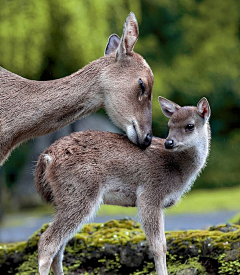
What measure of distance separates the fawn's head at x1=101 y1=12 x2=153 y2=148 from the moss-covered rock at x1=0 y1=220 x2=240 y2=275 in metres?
1.63

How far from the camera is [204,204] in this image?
2003 cm

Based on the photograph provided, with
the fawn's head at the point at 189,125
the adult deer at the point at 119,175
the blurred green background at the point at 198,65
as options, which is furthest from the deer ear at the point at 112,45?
the blurred green background at the point at 198,65

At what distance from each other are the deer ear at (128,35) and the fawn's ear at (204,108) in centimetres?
96

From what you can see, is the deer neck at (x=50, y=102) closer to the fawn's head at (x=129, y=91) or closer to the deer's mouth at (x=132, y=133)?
the fawn's head at (x=129, y=91)

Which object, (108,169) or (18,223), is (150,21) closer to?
(18,223)

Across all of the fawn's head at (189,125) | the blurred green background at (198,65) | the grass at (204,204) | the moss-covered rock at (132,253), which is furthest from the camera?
the blurred green background at (198,65)

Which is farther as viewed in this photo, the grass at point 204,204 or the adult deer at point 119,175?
the grass at point 204,204

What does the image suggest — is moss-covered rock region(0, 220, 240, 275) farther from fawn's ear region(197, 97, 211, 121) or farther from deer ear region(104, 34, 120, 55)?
deer ear region(104, 34, 120, 55)

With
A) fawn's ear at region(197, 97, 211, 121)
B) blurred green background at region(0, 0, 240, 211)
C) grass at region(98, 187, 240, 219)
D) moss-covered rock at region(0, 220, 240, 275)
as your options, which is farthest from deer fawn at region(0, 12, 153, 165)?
grass at region(98, 187, 240, 219)

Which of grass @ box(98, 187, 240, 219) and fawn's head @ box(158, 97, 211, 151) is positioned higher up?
fawn's head @ box(158, 97, 211, 151)

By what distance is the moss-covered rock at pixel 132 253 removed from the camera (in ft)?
28.1

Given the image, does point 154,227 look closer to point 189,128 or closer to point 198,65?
point 189,128

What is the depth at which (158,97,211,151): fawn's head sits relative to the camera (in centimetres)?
791

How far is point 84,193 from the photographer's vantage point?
766cm
